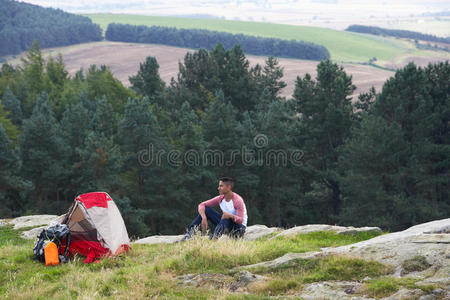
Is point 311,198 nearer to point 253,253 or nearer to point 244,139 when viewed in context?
point 244,139

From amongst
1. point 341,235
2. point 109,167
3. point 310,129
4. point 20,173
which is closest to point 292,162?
point 310,129

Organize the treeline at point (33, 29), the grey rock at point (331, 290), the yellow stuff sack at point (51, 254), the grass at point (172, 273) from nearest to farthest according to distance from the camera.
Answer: the grey rock at point (331, 290) < the grass at point (172, 273) < the yellow stuff sack at point (51, 254) < the treeline at point (33, 29)

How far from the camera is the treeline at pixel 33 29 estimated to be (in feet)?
493

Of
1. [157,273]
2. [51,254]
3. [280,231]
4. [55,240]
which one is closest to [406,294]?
[157,273]

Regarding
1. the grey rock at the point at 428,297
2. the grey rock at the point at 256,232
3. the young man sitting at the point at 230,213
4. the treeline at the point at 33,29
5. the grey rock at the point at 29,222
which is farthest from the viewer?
the treeline at the point at 33,29

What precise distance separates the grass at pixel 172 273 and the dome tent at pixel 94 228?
321 mm

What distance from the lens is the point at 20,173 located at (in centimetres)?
3953

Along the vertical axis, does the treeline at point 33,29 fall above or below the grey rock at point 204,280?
above

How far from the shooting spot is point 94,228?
10.9 metres

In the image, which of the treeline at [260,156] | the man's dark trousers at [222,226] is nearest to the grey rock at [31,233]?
the man's dark trousers at [222,226]

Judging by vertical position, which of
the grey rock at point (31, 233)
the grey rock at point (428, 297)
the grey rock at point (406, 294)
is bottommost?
the grey rock at point (31, 233)

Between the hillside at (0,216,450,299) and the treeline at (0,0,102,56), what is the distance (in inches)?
5985

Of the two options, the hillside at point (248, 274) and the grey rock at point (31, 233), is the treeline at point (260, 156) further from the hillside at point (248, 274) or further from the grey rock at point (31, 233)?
the hillside at point (248, 274)

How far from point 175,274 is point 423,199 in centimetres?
3916
